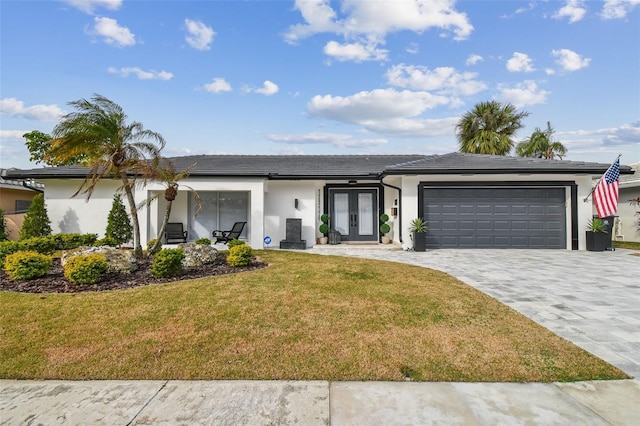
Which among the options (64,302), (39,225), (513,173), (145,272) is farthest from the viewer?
(39,225)

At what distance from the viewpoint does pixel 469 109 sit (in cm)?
1889

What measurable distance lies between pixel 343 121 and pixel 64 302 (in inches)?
676

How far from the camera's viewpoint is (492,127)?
18297 millimetres

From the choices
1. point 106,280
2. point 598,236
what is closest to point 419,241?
point 598,236

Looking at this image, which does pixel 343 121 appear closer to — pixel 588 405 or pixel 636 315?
pixel 636 315

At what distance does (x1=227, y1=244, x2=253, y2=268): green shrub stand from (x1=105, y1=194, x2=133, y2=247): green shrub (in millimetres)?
6485

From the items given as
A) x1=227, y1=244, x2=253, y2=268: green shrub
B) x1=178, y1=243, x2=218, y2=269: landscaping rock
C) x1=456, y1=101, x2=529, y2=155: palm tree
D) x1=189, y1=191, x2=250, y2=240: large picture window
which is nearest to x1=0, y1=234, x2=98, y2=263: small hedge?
x1=189, y1=191, x2=250, y2=240: large picture window

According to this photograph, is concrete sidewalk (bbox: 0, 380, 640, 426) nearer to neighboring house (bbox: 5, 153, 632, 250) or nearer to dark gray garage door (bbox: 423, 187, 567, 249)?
neighboring house (bbox: 5, 153, 632, 250)

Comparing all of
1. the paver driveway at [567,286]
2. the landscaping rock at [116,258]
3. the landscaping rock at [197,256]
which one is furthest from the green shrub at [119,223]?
the paver driveway at [567,286]

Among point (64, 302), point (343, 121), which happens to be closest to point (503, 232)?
point (343, 121)

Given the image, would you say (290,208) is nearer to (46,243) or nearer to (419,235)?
(419,235)

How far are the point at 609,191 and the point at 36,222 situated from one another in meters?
19.6

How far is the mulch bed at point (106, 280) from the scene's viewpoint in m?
6.03

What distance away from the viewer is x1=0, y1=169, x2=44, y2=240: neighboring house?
1444 cm
